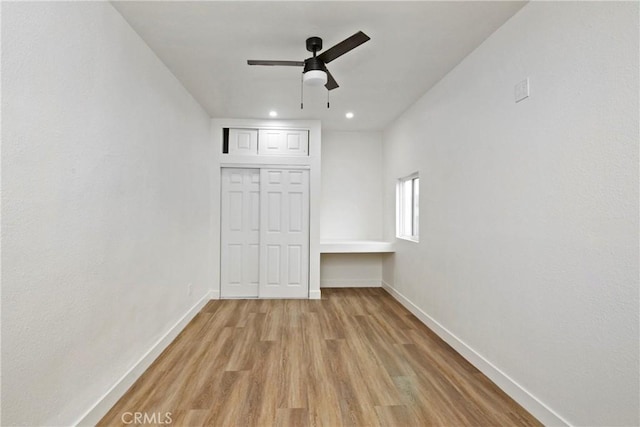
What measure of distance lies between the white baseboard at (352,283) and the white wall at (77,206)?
2.86 meters

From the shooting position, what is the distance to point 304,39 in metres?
2.48

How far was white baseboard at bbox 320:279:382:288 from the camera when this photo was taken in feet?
17.5

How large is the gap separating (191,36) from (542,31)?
7.76 ft

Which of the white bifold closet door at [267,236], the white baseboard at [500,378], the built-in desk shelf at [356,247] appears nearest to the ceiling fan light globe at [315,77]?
the white bifold closet door at [267,236]

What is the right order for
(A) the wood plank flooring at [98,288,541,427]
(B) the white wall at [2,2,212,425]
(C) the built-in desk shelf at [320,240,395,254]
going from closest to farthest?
(B) the white wall at [2,2,212,425] → (A) the wood plank flooring at [98,288,541,427] → (C) the built-in desk shelf at [320,240,395,254]

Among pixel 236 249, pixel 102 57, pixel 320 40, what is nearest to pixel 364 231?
pixel 236 249

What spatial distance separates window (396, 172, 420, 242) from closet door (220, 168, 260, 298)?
208cm

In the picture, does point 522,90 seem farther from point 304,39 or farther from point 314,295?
point 314,295

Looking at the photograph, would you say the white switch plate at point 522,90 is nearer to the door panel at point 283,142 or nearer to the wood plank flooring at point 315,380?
the wood plank flooring at point 315,380

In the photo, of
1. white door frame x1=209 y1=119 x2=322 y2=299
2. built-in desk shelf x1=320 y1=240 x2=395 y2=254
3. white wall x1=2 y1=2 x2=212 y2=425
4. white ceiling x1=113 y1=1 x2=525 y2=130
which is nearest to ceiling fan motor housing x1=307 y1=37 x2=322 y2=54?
white ceiling x1=113 y1=1 x2=525 y2=130

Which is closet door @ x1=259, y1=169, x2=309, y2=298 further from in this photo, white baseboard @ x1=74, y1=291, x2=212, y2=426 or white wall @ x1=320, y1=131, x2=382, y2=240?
white baseboard @ x1=74, y1=291, x2=212, y2=426

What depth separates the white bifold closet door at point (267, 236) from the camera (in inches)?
183

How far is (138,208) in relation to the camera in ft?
7.98

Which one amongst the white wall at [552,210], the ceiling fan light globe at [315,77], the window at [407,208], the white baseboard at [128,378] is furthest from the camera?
the window at [407,208]
